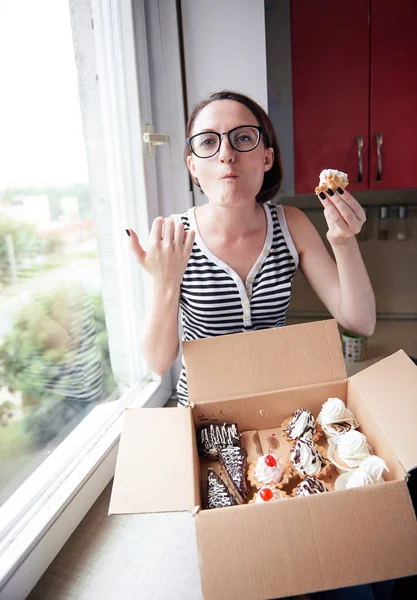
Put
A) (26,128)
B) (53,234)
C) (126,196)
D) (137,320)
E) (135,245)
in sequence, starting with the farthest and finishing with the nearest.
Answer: (137,320), (126,196), (53,234), (26,128), (135,245)

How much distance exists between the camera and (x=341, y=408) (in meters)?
0.95

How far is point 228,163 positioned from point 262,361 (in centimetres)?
44

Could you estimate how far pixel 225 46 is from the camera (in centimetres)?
154

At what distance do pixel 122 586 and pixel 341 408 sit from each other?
25.0 inches

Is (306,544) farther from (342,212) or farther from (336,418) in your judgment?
(342,212)

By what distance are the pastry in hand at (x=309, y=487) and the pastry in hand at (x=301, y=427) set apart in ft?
0.37

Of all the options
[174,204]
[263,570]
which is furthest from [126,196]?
[263,570]

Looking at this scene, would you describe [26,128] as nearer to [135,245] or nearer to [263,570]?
[135,245]

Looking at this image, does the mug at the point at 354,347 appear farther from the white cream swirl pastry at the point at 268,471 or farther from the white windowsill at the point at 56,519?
the white cream swirl pastry at the point at 268,471

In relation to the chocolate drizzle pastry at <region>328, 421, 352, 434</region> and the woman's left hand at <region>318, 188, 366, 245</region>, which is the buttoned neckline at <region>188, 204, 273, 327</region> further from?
the chocolate drizzle pastry at <region>328, 421, 352, 434</region>

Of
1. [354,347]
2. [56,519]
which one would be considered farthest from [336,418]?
[354,347]

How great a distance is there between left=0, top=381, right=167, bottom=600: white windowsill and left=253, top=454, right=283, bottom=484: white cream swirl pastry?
550mm

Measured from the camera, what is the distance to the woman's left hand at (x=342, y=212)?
3.07ft

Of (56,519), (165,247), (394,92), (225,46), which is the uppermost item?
(225,46)
